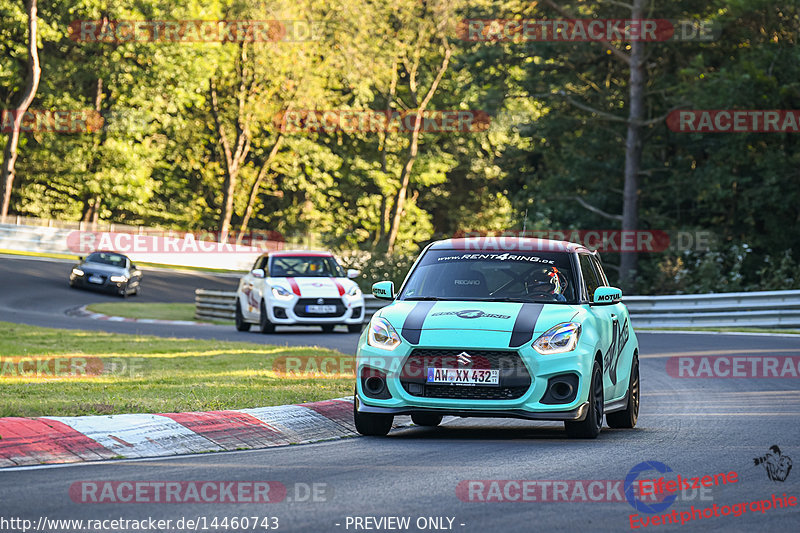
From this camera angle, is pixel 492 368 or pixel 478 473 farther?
pixel 492 368

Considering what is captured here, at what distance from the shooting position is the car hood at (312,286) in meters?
25.6

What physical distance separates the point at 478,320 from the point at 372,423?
122 centimetres

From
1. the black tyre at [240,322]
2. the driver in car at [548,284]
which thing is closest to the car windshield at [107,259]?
the black tyre at [240,322]

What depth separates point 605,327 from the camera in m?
11.1

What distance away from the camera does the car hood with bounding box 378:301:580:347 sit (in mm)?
10156

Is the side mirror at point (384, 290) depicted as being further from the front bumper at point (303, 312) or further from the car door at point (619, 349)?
the front bumper at point (303, 312)

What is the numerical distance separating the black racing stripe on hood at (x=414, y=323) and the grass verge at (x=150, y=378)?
1.97 meters

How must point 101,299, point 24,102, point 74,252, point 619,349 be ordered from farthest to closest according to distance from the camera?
1. point 24,102
2. point 74,252
3. point 101,299
4. point 619,349

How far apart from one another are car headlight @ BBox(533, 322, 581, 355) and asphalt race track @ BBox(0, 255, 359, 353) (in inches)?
422

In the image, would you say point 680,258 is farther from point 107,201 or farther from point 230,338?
point 107,201

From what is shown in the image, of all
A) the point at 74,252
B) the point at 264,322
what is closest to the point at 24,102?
the point at 74,252

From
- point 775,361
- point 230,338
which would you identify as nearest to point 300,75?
point 230,338

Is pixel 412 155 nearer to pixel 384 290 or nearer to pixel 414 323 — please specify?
pixel 384 290

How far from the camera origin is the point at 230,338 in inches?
974
